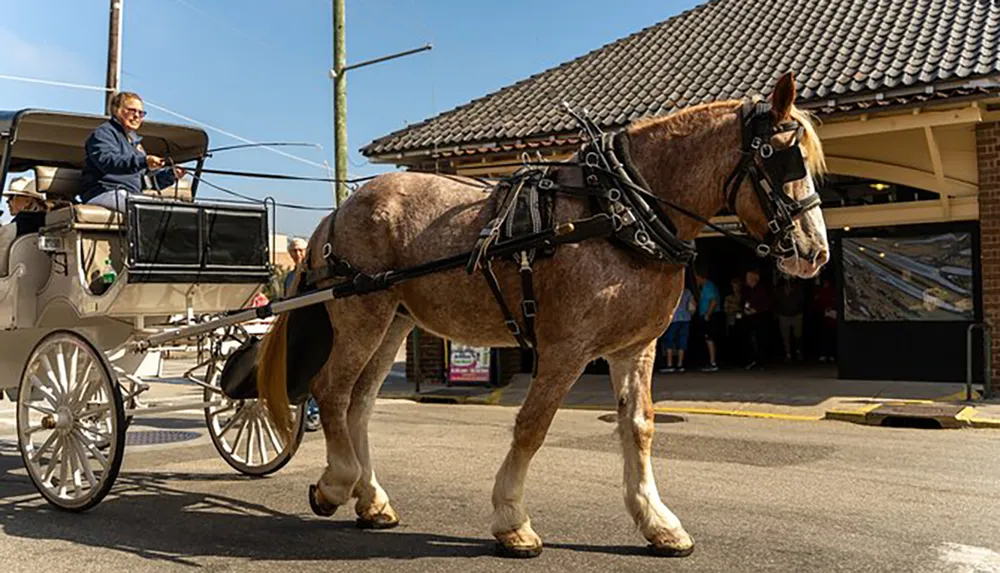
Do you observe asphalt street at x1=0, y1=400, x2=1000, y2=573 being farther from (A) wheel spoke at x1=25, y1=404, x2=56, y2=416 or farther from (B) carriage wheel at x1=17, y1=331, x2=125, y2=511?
(A) wheel spoke at x1=25, y1=404, x2=56, y2=416

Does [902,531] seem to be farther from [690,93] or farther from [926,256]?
[690,93]

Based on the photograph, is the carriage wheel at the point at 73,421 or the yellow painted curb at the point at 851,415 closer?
the carriage wheel at the point at 73,421

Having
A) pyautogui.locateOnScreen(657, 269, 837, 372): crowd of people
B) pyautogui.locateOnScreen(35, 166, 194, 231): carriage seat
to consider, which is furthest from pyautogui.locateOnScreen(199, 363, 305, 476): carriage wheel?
pyautogui.locateOnScreen(657, 269, 837, 372): crowd of people

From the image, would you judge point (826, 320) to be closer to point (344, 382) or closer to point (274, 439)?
point (274, 439)

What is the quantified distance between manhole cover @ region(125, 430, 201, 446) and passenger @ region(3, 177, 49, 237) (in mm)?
2290

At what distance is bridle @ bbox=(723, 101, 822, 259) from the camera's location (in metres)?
4.17

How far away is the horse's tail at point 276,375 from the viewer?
536 centimetres

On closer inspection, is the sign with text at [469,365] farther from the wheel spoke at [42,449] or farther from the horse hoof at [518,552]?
the horse hoof at [518,552]

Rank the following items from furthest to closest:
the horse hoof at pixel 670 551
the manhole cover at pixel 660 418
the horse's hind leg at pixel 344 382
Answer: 1. the manhole cover at pixel 660 418
2. the horse's hind leg at pixel 344 382
3. the horse hoof at pixel 670 551

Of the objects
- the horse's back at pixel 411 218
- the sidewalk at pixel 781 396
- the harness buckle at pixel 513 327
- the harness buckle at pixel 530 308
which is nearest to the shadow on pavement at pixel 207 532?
the harness buckle at pixel 513 327

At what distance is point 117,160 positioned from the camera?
6.04m

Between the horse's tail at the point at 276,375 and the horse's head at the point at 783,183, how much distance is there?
2.86 meters

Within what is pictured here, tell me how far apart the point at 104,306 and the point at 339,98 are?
888 cm

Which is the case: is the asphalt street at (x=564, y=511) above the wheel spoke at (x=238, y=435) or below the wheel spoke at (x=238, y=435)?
below
